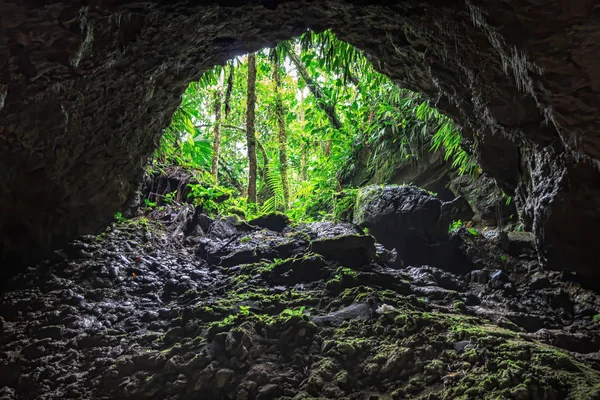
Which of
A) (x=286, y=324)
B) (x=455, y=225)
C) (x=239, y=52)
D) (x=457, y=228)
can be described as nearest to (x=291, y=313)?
(x=286, y=324)

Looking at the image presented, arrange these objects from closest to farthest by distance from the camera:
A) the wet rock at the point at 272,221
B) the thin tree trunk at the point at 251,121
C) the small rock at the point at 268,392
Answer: the small rock at the point at 268,392
the wet rock at the point at 272,221
the thin tree trunk at the point at 251,121

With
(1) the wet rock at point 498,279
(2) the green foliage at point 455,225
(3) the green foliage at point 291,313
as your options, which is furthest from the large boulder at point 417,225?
(3) the green foliage at point 291,313

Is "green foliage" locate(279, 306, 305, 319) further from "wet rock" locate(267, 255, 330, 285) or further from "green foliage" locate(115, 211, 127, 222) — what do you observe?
"green foliage" locate(115, 211, 127, 222)

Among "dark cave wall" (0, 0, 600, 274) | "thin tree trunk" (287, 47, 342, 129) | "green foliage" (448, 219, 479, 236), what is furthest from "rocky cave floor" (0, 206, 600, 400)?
"thin tree trunk" (287, 47, 342, 129)

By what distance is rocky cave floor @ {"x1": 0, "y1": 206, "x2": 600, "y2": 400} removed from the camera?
280 centimetres

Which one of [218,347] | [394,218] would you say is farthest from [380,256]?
[218,347]

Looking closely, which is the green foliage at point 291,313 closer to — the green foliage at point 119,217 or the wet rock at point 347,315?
the wet rock at point 347,315

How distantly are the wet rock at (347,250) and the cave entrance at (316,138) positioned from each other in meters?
2.10

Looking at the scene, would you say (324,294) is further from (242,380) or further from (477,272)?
(477,272)

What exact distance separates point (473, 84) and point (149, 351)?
420cm

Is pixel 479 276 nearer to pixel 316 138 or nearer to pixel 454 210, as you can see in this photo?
pixel 454 210

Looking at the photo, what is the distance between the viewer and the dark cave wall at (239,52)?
2766 millimetres

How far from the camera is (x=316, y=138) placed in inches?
504

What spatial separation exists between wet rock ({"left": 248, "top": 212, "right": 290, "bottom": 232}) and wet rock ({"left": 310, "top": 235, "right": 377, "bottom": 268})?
1.93 metres
